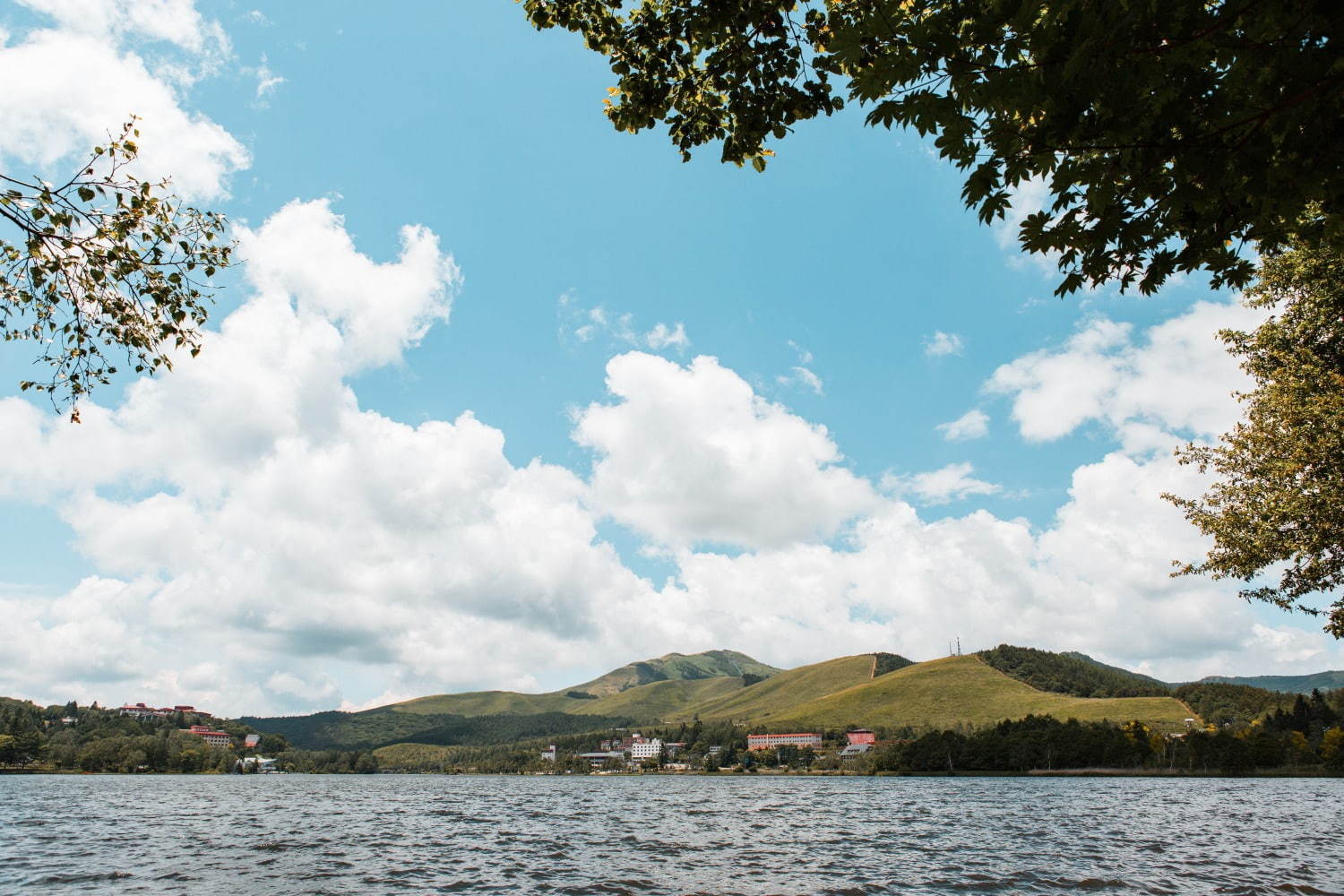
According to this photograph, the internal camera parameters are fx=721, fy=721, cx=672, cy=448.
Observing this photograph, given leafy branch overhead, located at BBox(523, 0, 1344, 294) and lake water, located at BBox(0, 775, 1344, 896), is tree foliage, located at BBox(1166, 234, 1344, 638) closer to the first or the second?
lake water, located at BBox(0, 775, 1344, 896)

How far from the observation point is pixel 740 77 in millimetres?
13391

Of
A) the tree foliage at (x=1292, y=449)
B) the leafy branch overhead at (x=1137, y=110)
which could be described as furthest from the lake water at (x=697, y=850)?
the leafy branch overhead at (x=1137, y=110)

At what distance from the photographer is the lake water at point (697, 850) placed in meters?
32.3

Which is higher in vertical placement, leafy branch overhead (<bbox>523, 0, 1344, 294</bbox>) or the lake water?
leafy branch overhead (<bbox>523, 0, 1344, 294</bbox>)

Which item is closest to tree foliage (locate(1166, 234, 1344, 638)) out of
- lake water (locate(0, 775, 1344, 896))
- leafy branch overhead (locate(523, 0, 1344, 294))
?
lake water (locate(0, 775, 1344, 896))

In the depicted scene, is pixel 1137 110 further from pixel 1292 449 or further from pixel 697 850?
pixel 697 850

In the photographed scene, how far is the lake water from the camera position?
1272 inches

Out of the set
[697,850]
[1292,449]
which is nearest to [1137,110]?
[1292,449]

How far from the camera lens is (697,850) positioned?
4469cm

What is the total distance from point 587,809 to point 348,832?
3685 centimetres

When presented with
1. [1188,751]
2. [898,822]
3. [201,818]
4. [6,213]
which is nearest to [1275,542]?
[6,213]

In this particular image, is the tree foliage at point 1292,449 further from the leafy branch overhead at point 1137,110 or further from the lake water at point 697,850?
the leafy branch overhead at point 1137,110

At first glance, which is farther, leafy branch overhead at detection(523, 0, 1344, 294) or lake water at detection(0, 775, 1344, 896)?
lake water at detection(0, 775, 1344, 896)

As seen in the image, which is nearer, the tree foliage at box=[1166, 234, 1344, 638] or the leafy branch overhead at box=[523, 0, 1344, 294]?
the leafy branch overhead at box=[523, 0, 1344, 294]
